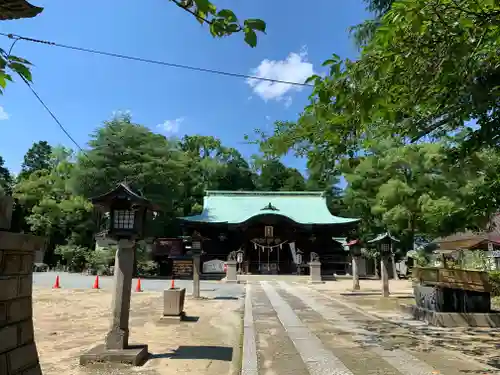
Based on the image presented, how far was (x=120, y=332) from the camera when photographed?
6.12 m

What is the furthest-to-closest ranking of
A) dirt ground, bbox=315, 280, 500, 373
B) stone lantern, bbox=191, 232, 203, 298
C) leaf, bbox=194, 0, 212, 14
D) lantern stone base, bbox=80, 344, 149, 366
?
stone lantern, bbox=191, 232, 203, 298
dirt ground, bbox=315, 280, 500, 373
lantern stone base, bbox=80, 344, 149, 366
leaf, bbox=194, 0, 212, 14

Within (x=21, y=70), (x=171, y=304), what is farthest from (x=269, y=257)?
(x=21, y=70)

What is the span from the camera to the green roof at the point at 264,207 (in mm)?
32812

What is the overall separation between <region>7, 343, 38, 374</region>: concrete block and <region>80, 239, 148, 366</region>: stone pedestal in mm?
2439

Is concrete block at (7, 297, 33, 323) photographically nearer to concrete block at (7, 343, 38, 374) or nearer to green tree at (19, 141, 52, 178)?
concrete block at (7, 343, 38, 374)

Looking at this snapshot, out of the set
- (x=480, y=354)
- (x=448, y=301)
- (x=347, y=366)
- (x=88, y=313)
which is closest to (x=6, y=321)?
(x=347, y=366)

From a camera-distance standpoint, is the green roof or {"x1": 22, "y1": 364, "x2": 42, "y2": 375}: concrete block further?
the green roof

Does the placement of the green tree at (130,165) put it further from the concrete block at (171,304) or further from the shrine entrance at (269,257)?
the concrete block at (171,304)

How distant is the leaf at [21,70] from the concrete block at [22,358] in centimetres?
218

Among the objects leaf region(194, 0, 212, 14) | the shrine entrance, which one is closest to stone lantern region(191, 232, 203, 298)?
leaf region(194, 0, 212, 14)

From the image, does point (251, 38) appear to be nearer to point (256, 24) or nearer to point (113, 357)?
point (256, 24)

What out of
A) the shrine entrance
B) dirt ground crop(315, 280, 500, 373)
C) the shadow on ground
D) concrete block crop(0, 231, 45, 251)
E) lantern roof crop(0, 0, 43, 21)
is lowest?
the shadow on ground

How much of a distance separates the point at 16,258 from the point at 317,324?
7.70 meters

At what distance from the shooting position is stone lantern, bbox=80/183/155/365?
5836 mm
